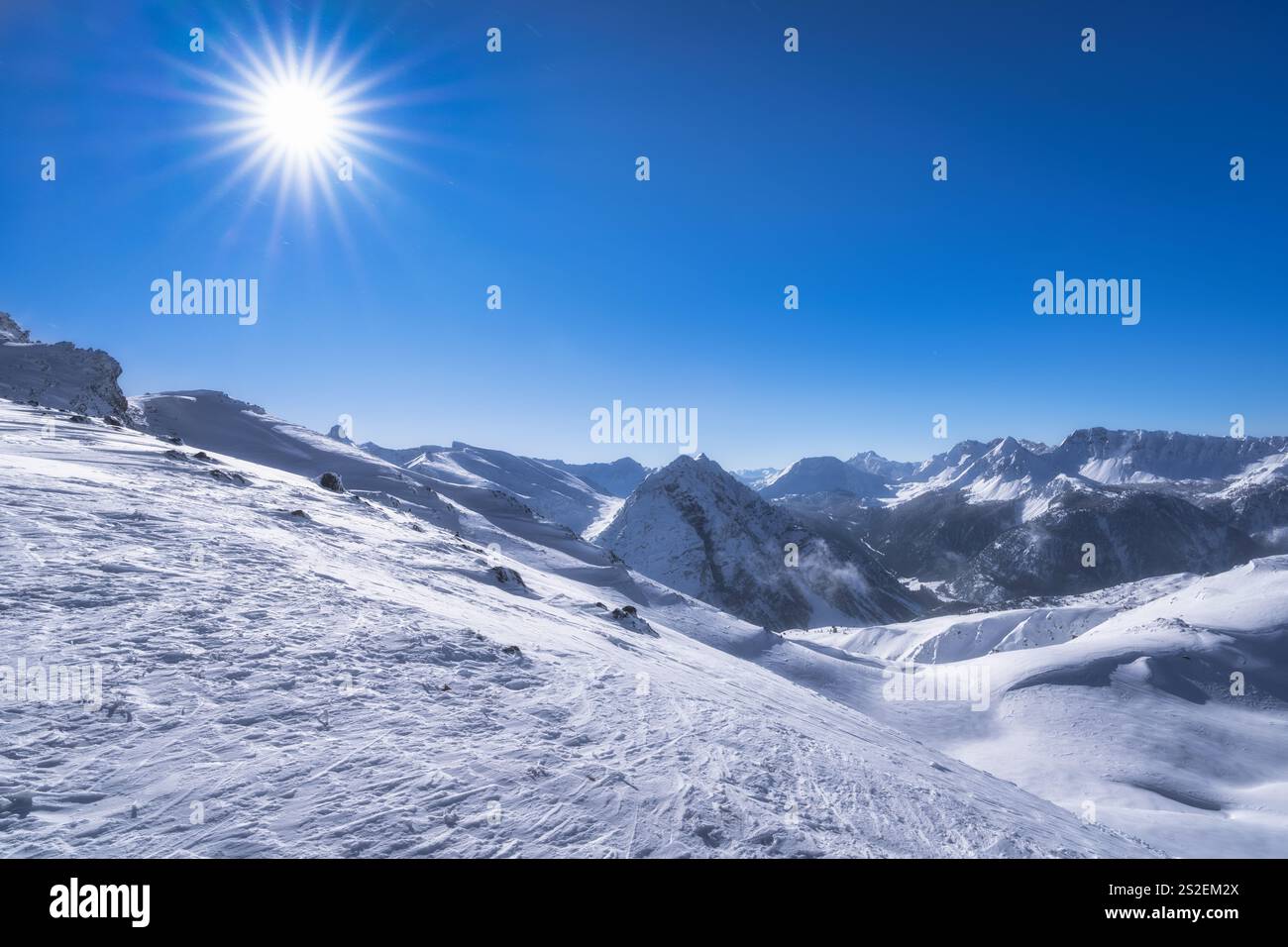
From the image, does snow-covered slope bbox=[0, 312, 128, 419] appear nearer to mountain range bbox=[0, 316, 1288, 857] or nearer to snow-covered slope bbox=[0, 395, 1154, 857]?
mountain range bbox=[0, 316, 1288, 857]

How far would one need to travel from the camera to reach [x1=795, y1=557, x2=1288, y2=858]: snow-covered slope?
80.4 feet

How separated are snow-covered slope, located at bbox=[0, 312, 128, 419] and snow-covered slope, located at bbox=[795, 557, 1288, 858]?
191 feet

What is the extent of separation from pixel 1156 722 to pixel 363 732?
146 ft

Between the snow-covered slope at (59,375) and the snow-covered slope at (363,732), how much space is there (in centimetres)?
2959
